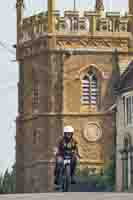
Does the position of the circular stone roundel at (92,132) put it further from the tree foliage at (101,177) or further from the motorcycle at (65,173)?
the motorcycle at (65,173)

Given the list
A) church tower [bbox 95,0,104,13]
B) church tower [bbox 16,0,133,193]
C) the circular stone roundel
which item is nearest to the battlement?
church tower [bbox 16,0,133,193]

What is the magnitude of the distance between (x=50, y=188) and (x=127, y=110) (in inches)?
302

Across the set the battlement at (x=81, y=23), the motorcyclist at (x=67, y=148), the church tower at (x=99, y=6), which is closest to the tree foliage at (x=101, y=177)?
the battlement at (x=81, y=23)

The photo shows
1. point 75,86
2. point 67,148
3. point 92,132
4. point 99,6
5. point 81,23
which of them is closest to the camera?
point 67,148

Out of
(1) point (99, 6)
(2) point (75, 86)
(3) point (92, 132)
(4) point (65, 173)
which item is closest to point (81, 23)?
(1) point (99, 6)

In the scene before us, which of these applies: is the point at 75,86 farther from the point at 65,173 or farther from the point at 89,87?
the point at 65,173

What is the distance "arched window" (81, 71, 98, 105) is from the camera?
8212cm

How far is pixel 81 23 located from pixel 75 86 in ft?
14.2

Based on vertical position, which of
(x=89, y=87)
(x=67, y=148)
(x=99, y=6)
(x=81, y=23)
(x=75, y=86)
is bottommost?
(x=89, y=87)

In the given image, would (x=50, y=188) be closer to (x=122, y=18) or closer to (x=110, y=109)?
(x=110, y=109)

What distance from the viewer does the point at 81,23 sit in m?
83.8

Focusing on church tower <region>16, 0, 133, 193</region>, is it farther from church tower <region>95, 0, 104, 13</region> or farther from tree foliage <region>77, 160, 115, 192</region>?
church tower <region>95, 0, 104, 13</region>

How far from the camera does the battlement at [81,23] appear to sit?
273ft

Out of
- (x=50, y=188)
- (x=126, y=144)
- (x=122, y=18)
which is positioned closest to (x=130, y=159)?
(x=126, y=144)
